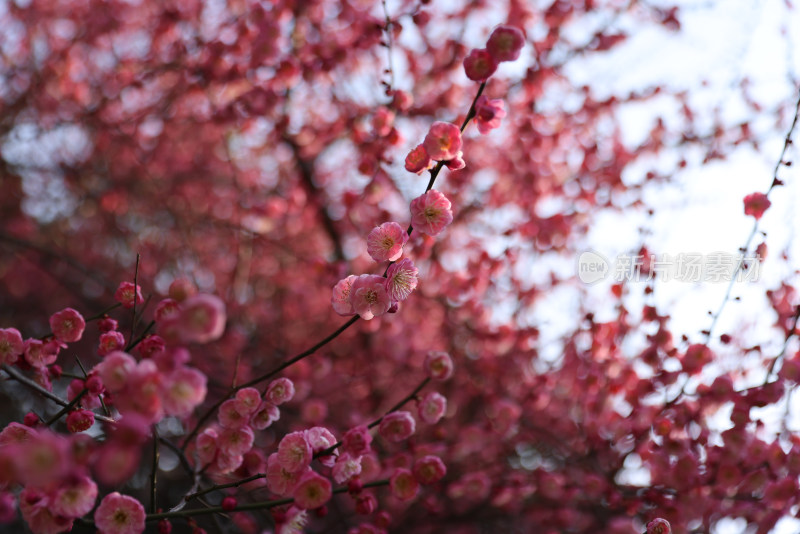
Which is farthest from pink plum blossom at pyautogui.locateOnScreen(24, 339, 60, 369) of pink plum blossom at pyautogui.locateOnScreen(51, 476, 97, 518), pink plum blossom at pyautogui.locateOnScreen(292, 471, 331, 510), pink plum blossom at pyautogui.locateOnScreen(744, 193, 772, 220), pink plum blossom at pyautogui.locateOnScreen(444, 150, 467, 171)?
pink plum blossom at pyautogui.locateOnScreen(744, 193, 772, 220)

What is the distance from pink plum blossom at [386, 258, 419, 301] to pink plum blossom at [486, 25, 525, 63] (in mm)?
751

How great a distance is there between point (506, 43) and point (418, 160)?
1.55 ft

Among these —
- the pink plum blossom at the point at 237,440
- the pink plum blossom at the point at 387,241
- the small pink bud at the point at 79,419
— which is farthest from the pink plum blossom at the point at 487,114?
the small pink bud at the point at 79,419

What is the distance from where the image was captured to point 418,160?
1.98 metres

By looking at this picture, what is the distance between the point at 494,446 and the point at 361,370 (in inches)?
57.9

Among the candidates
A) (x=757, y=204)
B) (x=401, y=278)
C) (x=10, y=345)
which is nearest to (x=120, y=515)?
(x=10, y=345)

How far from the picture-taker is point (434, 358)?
2621mm

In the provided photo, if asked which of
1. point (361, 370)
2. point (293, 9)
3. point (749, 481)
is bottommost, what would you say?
point (361, 370)

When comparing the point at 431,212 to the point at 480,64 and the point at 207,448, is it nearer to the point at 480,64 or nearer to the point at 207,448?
the point at 480,64

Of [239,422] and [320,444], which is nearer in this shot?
[320,444]

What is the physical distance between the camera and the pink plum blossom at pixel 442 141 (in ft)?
6.10

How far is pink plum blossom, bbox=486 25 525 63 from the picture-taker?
1.92 meters

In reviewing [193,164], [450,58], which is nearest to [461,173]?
[450,58]

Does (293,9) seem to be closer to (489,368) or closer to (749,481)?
(489,368)
